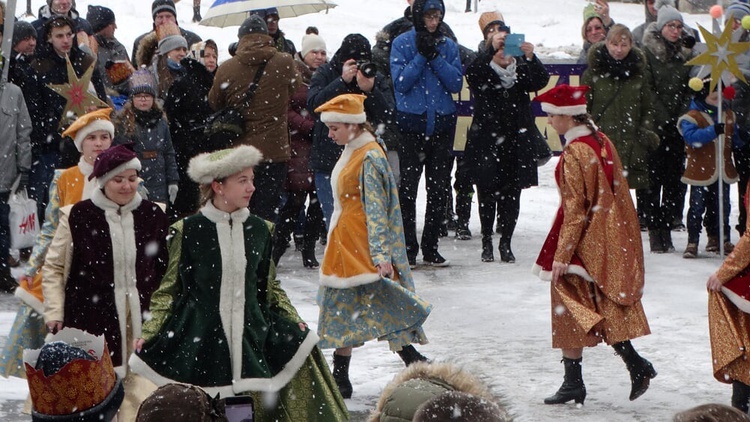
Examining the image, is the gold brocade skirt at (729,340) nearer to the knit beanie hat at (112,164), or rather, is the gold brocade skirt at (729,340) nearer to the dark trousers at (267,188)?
the knit beanie hat at (112,164)

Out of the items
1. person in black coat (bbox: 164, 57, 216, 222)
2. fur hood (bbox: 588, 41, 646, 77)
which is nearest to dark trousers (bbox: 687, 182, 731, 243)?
fur hood (bbox: 588, 41, 646, 77)

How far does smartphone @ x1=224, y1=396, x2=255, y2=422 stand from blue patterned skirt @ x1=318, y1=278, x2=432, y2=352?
260 cm

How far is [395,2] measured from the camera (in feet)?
114

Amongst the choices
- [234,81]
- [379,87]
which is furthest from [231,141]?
[379,87]

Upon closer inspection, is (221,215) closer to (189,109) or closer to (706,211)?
(189,109)

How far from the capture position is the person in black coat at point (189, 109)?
11.5 meters

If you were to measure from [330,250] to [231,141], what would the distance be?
3.51m

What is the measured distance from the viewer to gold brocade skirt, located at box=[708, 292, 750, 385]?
6.66m

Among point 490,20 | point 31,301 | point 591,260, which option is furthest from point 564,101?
point 490,20

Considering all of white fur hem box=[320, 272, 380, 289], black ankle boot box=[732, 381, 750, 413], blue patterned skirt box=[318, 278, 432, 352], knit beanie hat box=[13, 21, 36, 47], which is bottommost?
black ankle boot box=[732, 381, 750, 413]

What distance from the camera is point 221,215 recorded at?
591 cm

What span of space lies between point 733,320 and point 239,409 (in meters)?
2.96

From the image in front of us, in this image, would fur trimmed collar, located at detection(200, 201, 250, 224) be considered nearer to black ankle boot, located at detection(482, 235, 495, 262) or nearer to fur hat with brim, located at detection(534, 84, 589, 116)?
fur hat with brim, located at detection(534, 84, 589, 116)

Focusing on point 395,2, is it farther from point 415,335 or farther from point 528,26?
point 415,335
